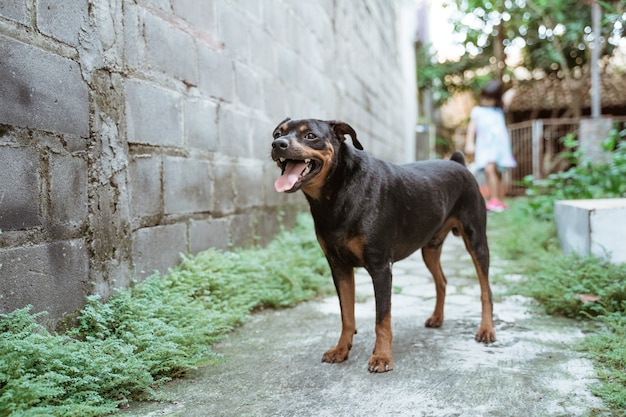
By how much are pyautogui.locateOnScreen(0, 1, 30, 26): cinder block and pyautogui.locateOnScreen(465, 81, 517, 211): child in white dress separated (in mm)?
6807

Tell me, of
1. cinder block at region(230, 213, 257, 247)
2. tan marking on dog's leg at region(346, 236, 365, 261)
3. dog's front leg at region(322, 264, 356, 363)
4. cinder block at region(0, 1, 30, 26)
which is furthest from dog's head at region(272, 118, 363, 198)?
cinder block at region(230, 213, 257, 247)

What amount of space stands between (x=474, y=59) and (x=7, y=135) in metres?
14.9

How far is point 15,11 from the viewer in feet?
7.01

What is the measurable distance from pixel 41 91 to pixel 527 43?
1398cm

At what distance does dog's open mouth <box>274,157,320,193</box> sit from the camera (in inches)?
93.6

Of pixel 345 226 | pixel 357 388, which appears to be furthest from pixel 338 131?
pixel 357 388

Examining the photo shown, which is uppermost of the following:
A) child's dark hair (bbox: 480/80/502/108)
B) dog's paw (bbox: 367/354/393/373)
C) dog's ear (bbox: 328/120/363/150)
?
child's dark hair (bbox: 480/80/502/108)

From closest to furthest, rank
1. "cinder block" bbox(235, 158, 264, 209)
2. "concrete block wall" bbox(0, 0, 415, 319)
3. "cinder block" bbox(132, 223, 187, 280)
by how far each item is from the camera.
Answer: "concrete block wall" bbox(0, 0, 415, 319) → "cinder block" bbox(132, 223, 187, 280) → "cinder block" bbox(235, 158, 264, 209)

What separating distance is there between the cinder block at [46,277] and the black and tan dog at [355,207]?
1.00 meters

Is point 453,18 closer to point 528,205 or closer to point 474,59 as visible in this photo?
point 474,59

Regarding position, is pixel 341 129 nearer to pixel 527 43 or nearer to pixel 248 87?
pixel 248 87

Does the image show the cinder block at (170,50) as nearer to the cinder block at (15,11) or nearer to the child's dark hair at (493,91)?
the cinder block at (15,11)

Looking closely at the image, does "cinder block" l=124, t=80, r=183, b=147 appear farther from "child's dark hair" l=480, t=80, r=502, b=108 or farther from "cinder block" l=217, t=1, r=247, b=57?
"child's dark hair" l=480, t=80, r=502, b=108

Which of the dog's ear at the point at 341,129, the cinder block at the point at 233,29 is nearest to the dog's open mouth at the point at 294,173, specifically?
the dog's ear at the point at 341,129
